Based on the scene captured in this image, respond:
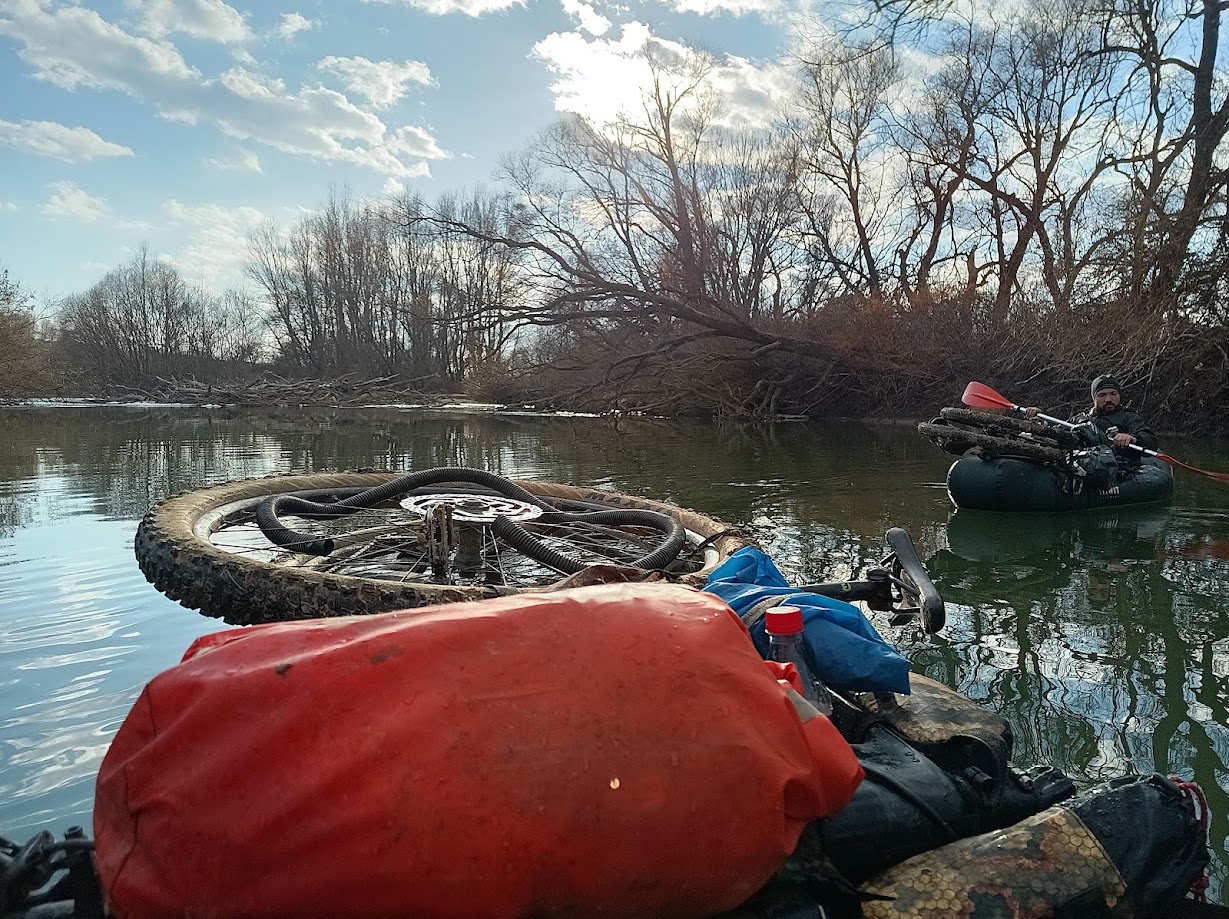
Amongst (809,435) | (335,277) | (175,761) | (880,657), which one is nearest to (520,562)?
(880,657)

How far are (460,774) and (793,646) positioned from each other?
1.10 metres

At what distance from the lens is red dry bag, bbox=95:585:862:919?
48.9 inches

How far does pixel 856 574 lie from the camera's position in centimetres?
599

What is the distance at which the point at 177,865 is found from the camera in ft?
4.12

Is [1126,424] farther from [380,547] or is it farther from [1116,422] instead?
[380,547]

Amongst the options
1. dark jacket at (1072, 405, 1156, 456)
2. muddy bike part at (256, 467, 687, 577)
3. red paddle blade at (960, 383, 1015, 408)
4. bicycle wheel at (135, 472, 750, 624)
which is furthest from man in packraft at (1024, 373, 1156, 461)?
muddy bike part at (256, 467, 687, 577)

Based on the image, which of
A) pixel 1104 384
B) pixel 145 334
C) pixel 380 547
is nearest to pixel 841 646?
pixel 380 547

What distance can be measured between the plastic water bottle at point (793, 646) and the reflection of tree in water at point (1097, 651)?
124 cm

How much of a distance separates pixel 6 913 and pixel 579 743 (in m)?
0.96

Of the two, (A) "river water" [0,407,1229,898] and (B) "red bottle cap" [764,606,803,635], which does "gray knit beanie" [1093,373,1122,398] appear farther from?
(B) "red bottle cap" [764,606,803,635]

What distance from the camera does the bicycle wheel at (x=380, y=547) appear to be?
12.0 ft

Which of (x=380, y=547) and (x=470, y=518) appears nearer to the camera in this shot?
(x=470, y=518)

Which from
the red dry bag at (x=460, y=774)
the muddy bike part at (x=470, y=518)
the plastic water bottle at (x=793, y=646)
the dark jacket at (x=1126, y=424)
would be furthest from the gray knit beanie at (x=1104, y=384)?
the red dry bag at (x=460, y=774)

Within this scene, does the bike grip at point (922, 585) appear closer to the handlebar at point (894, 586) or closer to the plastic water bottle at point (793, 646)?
the handlebar at point (894, 586)
